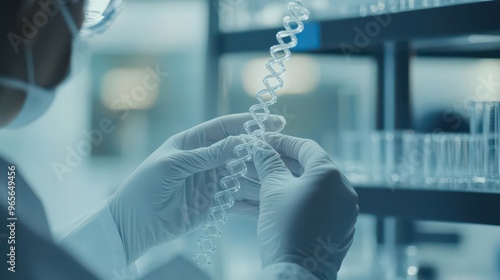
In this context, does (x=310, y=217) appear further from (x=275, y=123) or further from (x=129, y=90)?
(x=129, y=90)

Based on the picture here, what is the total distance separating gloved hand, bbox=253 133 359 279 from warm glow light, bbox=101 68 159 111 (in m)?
0.52

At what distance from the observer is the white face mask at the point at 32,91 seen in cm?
157

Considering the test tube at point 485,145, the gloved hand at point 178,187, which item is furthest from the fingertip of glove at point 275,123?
the test tube at point 485,145

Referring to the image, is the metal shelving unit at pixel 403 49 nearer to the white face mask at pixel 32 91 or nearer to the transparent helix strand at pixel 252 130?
the transparent helix strand at pixel 252 130

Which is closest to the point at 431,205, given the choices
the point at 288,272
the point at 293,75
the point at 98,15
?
the point at 288,272

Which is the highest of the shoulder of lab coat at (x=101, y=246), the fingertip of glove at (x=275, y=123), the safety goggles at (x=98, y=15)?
the safety goggles at (x=98, y=15)

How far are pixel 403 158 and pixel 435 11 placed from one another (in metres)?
0.32

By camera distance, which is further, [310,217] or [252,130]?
[252,130]

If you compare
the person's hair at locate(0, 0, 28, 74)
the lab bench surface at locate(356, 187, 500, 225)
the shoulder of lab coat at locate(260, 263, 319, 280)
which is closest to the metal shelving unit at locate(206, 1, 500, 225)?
the lab bench surface at locate(356, 187, 500, 225)

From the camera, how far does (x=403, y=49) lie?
1.43m

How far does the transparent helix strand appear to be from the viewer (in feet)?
4.29

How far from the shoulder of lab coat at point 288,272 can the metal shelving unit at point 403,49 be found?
26cm

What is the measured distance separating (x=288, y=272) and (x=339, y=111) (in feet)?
1.62

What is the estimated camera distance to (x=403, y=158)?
1.38 m
